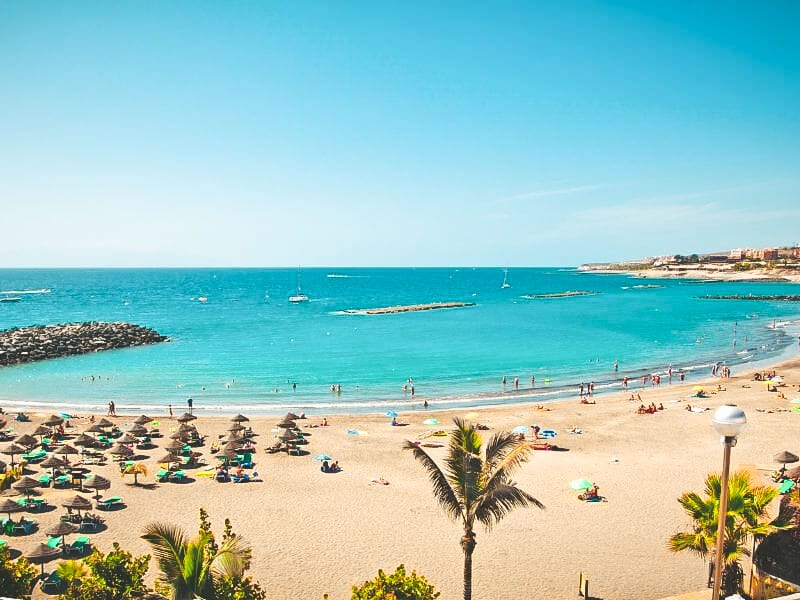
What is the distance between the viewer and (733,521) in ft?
35.8

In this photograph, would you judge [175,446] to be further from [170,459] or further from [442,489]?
[442,489]

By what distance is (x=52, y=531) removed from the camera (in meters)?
18.2

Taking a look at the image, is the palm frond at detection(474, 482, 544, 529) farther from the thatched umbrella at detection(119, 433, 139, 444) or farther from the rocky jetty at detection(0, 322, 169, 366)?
the rocky jetty at detection(0, 322, 169, 366)

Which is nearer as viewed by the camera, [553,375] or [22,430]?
[22,430]

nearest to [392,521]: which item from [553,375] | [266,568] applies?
[266,568]

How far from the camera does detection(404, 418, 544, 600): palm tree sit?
11.0 m

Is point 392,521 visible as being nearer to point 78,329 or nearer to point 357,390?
point 357,390

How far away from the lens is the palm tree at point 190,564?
8992 mm

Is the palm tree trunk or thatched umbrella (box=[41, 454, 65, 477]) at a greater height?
the palm tree trunk

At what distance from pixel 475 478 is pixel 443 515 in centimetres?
1116

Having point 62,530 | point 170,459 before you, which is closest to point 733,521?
point 62,530

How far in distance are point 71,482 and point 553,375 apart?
4064 cm

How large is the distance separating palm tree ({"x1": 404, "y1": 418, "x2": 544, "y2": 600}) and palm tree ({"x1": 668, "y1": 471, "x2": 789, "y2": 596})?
3448 mm

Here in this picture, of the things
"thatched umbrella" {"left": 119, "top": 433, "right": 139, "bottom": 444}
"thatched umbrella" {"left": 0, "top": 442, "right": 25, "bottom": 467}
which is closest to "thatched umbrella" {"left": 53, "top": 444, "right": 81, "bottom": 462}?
"thatched umbrella" {"left": 0, "top": 442, "right": 25, "bottom": 467}
